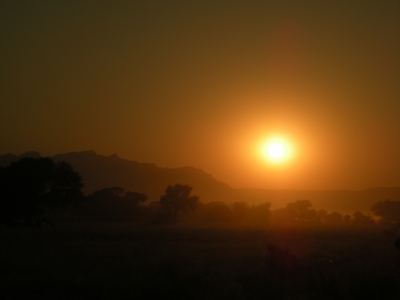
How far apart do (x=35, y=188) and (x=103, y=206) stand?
130ft

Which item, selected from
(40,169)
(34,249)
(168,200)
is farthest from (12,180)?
(168,200)

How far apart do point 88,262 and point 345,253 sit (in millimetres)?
15638

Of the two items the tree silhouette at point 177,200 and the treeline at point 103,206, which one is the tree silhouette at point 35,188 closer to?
the treeline at point 103,206

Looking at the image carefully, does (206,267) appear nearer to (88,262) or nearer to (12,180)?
(88,262)

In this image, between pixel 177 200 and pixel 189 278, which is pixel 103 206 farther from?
pixel 189 278

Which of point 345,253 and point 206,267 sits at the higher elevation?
point 345,253

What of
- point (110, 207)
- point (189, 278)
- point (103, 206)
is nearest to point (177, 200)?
point (110, 207)

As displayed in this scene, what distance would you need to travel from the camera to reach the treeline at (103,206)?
151 feet

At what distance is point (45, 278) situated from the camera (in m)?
14.6

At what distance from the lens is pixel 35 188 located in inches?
1801

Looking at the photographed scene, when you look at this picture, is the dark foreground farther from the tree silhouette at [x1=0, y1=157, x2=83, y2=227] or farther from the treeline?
the treeline

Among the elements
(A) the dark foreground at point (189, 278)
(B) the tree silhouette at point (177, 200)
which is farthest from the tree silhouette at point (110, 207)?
(A) the dark foreground at point (189, 278)

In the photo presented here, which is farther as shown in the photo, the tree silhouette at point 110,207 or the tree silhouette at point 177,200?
the tree silhouette at point 177,200

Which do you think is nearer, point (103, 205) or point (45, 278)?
point (45, 278)
